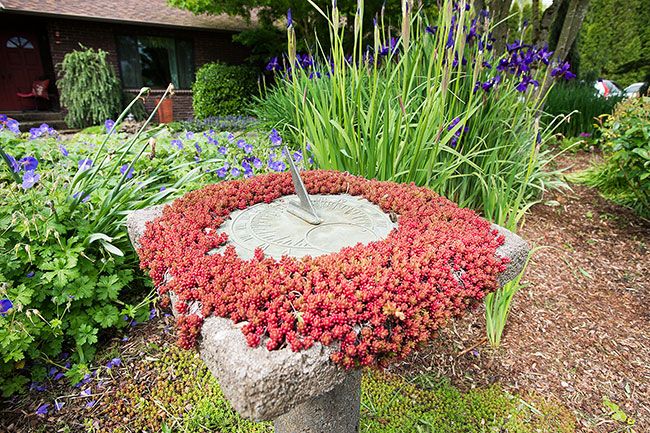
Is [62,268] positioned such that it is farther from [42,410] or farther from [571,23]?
[571,23]

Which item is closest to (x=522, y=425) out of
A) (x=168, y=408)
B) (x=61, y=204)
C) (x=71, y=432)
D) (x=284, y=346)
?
(x=284, y=346)

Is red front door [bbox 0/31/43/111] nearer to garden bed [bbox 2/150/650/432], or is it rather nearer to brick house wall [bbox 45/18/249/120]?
brick house wall [bbox 45/18/249/120]

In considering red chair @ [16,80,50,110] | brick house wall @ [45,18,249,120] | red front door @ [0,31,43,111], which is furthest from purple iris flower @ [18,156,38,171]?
red front door @ [0,31,43,111]

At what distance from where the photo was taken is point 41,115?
10.5 metres

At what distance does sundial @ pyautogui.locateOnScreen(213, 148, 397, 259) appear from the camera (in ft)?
4.62

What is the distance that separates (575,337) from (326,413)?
79.6 inches

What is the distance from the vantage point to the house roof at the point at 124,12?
964cm

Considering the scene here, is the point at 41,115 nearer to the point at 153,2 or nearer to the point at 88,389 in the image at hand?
the point at 153,2

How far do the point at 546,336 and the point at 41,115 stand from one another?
13.0 meters

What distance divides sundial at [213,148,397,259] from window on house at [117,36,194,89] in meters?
12.2

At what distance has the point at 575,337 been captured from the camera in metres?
2.49

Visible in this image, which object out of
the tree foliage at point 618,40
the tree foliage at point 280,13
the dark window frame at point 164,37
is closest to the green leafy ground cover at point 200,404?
the tree foliage at point 280,13

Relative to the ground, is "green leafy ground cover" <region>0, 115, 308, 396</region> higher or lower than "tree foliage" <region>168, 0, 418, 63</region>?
lower

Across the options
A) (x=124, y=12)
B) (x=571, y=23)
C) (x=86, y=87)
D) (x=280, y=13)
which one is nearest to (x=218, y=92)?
(x=280, y=13)
